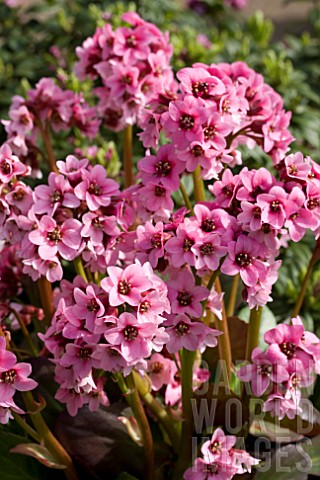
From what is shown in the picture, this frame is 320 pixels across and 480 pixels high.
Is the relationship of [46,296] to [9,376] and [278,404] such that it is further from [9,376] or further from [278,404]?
[278,404]

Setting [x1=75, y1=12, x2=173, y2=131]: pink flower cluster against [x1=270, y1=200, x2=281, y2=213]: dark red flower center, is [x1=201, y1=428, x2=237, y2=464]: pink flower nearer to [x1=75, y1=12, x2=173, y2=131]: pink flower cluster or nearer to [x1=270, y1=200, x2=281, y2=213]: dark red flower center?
[x1=270, y1=200, x2=281, y2=213]: dark red flower center

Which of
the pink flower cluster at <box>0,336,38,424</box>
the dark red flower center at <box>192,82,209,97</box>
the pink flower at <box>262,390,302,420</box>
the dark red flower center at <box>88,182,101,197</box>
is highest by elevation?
the dark red flower center at <box>192,82,209,97</box>

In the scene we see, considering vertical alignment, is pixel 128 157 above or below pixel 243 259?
below

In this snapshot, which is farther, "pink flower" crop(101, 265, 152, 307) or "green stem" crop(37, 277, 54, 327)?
"green stem" crop(37, 277, 54, 327)

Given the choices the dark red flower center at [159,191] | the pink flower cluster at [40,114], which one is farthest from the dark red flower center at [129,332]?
the pink flower cluster at [40,114]

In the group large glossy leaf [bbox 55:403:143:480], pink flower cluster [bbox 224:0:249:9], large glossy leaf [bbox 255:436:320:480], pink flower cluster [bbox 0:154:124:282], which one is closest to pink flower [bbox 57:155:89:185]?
pink flower cluster [bbox 0:154:124:282]

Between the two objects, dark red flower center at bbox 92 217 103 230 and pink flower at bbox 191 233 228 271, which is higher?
pink flower at bbox 191 233 228 271

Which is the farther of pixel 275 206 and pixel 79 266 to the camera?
pixel 79 266

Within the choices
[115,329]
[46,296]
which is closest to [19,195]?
[46,296]
